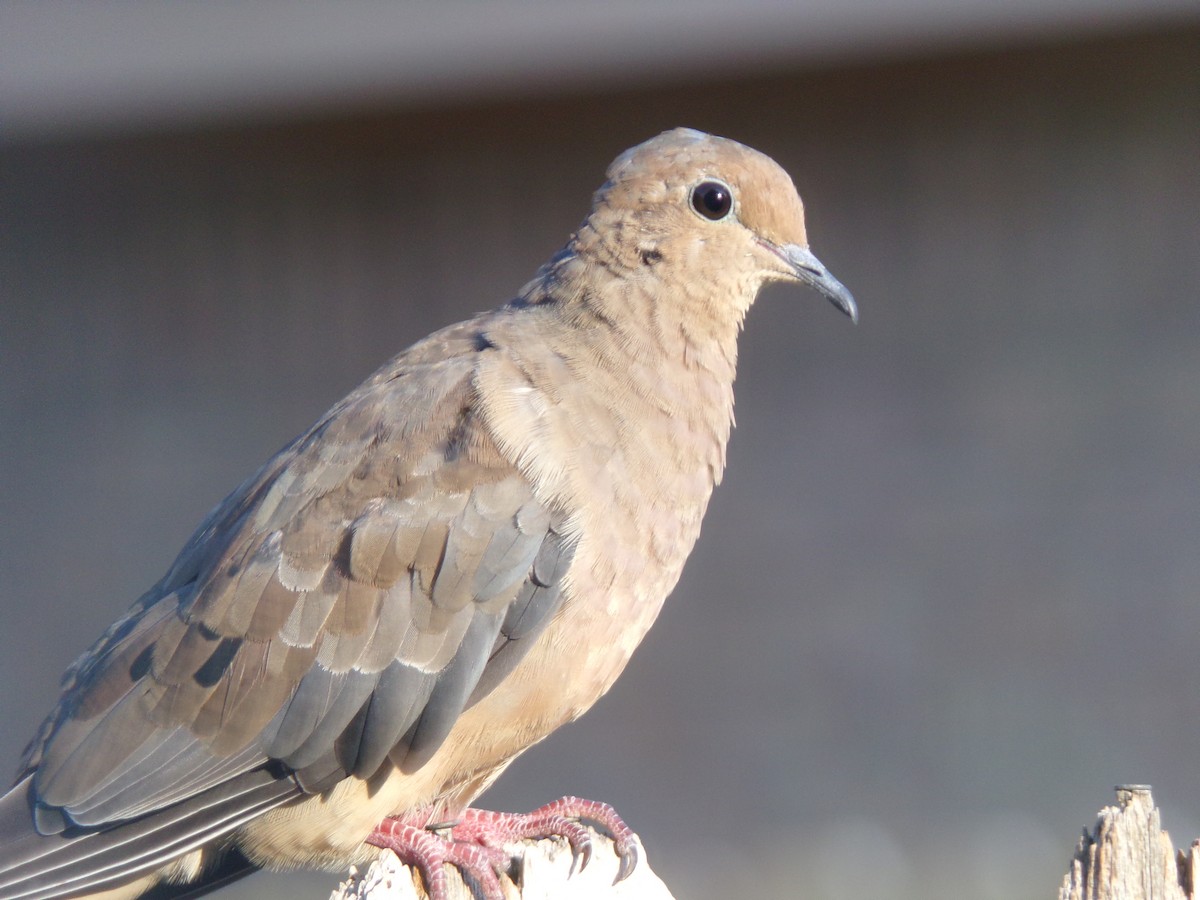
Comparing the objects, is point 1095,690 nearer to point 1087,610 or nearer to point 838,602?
point 1087,610

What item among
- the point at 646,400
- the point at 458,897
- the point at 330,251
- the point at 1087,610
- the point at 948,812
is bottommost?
the point at 458,897

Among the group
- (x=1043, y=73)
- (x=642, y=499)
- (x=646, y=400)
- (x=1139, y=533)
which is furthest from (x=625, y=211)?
(x=1139, y=533)

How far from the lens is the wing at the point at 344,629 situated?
2.86 m

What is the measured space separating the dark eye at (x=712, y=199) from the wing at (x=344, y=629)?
28.3 inches

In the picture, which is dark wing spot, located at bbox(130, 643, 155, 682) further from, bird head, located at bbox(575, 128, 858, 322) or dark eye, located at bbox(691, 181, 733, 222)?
dark eye, located at bbox(691, 181, 733, 222)

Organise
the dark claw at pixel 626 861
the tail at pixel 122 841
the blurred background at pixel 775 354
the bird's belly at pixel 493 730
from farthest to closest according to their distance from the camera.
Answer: the blurred background at pixel 775 354 → the bird's belly at pixel 493 730 → the tail at pixel 122 841 → the dark claw at pixel 626 861

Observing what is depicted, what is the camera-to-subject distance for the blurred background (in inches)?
230

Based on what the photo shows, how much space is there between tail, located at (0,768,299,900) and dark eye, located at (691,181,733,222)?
1.62 meters

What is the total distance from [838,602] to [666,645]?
2.80ft

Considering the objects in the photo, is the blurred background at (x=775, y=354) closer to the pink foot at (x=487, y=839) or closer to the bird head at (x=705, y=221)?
the bird head at (x=705, y=221)

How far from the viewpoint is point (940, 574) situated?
6320 mm

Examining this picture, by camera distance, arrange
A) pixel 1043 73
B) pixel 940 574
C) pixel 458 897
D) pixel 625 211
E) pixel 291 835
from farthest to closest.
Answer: pixel 940 574, pixel 1043 73, pixel 625 211, pixel 291 835, pixel 458 897

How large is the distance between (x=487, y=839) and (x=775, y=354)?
3.85 meters

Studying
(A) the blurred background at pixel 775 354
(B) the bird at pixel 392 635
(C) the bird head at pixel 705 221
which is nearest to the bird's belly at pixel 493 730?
(B) the bird at pixel 392 635
